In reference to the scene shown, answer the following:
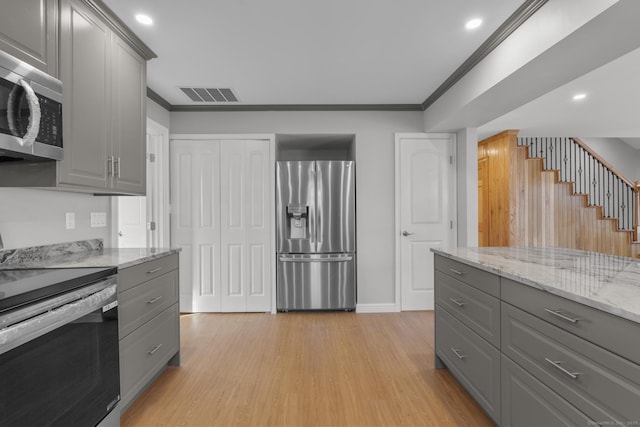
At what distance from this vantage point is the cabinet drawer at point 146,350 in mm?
1692

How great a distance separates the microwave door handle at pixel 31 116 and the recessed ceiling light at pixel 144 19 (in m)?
0.96

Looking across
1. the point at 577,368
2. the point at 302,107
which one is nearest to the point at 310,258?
the point at 302,107

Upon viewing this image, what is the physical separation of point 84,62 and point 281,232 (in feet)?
7.58

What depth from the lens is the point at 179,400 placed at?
196cm

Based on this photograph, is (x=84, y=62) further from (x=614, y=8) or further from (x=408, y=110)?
(x=408, y=110)

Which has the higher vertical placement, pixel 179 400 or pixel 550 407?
pixel 550 407

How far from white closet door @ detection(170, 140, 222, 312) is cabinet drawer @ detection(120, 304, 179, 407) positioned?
4.17 ft

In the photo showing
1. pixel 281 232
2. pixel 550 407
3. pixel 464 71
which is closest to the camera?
pixel 550 407

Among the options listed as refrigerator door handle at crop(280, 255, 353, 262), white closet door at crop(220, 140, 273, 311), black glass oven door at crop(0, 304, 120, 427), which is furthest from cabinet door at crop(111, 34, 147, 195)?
refrigerator door handle at crop(280, 255, 353, 262)

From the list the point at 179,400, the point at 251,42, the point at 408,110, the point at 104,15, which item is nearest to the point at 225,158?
the point at 251,42

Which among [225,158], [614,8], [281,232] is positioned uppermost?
[614,8]

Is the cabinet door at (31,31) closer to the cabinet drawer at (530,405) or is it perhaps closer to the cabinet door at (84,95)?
the cabinet door at (84,95)

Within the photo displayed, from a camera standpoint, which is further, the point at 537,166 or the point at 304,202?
the point at 537,166

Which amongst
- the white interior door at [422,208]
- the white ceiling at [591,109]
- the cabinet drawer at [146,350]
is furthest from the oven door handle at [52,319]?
the white ceiling at [591,109]
